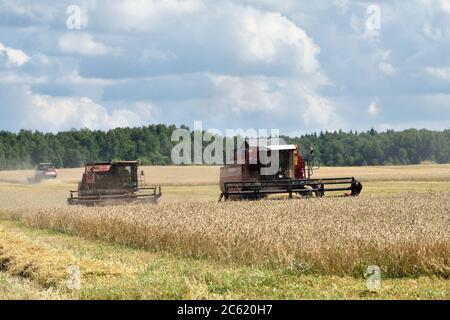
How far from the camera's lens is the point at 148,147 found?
156625 millimetres

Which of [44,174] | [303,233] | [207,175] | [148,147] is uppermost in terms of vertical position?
[148,147]

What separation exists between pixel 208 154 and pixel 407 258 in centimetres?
10098

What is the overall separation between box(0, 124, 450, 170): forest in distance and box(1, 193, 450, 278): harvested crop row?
11596 cm

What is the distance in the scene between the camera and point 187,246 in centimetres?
1888

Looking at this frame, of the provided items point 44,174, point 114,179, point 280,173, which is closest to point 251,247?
point 280,173

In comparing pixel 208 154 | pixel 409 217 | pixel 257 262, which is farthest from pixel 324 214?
pixel 208 154

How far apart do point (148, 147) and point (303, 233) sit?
5511 inches

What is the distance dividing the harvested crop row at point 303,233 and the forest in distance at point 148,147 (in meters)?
116

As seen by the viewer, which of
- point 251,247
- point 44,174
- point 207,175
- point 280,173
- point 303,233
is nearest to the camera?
point 251,247

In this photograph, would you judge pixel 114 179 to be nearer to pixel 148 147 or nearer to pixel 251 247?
pixel 251 247
